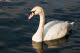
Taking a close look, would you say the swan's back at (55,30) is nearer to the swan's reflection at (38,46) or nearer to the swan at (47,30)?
the swan at (47,30)

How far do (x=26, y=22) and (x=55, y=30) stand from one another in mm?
2668

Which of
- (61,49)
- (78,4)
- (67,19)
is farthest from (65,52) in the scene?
(78,4)

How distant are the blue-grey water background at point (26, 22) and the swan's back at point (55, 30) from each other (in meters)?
0.51

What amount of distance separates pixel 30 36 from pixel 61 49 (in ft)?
7.59

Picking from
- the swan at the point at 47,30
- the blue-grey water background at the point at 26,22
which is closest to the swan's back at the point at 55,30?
the swan at the point at 47,30

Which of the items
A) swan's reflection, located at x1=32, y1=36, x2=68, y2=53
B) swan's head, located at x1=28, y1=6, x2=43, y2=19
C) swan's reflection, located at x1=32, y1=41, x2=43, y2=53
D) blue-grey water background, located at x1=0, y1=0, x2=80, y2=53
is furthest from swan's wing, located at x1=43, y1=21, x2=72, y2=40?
swan's head, located at x1=28, y1=6, x2=43, y2=19

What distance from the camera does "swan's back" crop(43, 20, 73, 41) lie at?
51.7 ft

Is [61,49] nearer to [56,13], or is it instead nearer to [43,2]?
[56,13]

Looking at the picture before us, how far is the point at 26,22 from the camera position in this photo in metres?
18.0

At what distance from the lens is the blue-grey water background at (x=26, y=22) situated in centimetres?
1467

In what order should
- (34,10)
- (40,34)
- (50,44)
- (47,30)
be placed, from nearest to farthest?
(34,10) < (50,44) < (40,34) < (47,30)

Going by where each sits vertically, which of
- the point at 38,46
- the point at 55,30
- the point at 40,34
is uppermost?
the point at 55,30

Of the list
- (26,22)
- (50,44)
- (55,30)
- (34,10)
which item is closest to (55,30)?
(55,30)

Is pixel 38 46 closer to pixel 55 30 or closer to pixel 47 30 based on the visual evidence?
pixel 47 30
